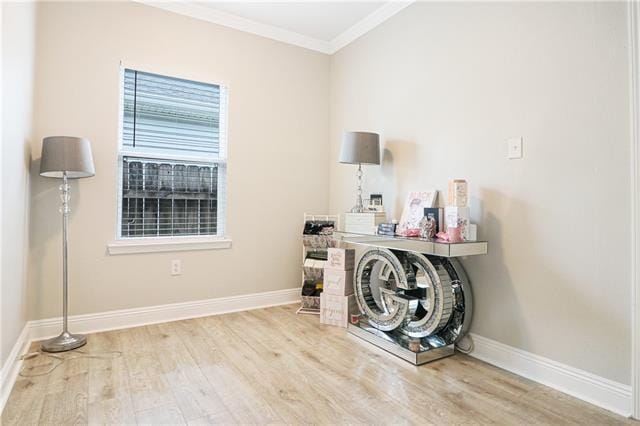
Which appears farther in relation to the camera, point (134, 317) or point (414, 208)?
point (134, 317)

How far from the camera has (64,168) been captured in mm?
2271

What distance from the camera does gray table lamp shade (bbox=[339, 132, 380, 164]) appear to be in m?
2.89

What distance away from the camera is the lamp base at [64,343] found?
7.60ft

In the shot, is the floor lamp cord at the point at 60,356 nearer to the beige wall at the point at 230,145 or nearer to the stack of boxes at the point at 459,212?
the beige wall at the point at 230,145

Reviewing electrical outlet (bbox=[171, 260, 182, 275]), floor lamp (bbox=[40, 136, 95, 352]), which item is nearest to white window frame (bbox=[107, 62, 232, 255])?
electrical outlet (bbox=[171, 260, 182, 275])

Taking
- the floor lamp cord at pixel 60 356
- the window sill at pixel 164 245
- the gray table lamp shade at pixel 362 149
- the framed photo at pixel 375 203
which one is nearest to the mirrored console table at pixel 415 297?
the framed photo at pixel 375 203

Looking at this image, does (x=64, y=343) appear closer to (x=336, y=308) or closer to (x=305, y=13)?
(x=336, y=308)

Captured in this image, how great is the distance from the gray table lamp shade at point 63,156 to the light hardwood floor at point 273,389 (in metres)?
1.17

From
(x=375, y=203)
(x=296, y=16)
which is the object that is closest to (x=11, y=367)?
(x=375, y=203)

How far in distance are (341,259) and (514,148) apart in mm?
1488

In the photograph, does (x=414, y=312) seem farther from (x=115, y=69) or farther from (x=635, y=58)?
(x=115, y=69)

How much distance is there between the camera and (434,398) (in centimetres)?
179

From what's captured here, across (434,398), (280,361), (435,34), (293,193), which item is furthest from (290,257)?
(435,34)

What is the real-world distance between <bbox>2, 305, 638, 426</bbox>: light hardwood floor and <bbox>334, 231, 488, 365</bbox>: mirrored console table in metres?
0.11
